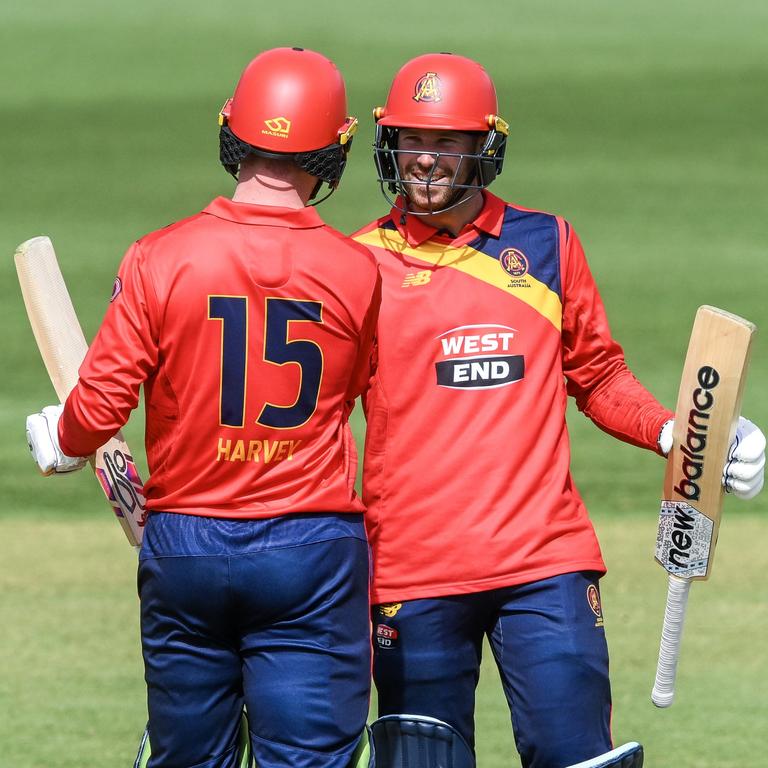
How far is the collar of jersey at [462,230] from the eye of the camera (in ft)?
12.3

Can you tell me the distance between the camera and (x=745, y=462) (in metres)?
3.57

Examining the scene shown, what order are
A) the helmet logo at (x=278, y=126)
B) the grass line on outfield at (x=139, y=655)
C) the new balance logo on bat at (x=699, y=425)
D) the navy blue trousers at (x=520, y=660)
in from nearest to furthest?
the helmet logo at (x=278, y=126) < the navy blue trousers at (x=520, y=660) < the new balance logo on bat at (x=699, y=425) < the grass line on outfield at (x=139, y=655)

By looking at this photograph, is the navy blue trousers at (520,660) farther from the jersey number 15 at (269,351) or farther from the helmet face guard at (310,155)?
the helmet face guard at (310,155)

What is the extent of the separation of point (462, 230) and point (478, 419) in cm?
47

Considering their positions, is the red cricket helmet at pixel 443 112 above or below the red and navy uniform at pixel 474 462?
above

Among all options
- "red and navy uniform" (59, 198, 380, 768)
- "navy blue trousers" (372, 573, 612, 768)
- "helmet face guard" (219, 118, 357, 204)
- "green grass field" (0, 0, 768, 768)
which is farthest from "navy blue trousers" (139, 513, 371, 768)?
"green grass field" (0, 0, 768, 768)

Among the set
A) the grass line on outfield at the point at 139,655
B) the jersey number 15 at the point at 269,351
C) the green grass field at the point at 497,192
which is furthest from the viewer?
the green grass field at the point at 497,192

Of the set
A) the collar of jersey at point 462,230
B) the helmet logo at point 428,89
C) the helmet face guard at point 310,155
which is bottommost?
the collar of jersey at point 462,230

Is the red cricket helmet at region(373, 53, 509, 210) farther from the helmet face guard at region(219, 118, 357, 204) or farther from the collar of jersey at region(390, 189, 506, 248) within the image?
the helmet face guard at region(219, 118, 357, 204)

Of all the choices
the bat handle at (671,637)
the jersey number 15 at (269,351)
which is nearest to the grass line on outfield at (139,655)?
the bat handle at (671,637)

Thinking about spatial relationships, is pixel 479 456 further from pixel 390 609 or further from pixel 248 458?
pixel 248 458

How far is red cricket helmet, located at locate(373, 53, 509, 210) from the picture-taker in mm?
3664

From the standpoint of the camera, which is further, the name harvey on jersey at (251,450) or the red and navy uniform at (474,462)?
the red and navy uniform at (474,462)

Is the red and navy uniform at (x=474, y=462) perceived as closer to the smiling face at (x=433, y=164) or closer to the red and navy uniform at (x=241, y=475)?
the smiling face at (x=433, y=164)
